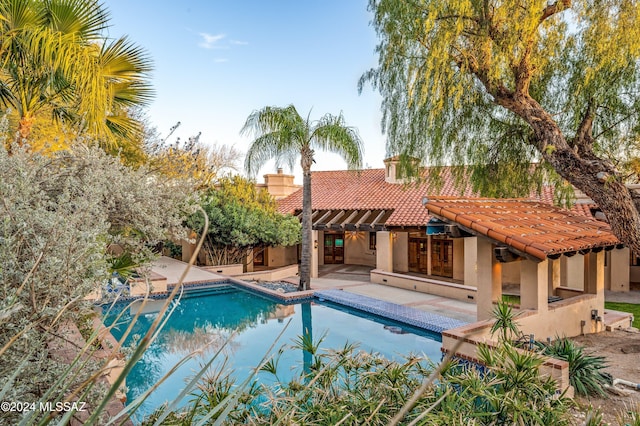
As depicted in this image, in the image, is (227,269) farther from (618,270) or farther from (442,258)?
(618,270)

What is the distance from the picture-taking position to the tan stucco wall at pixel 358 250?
1180 inches

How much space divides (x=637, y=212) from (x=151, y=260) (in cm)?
1234

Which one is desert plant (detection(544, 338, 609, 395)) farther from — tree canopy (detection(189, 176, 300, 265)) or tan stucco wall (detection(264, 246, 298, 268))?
tan stucco wall (detection(264, 246, 298, 268))

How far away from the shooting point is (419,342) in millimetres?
13000

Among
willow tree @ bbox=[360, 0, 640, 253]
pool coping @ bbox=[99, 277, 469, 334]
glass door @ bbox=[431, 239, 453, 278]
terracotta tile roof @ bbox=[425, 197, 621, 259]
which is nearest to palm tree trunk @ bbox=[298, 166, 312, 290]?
pool coping @ bbox=[99, 277, 469, 334]

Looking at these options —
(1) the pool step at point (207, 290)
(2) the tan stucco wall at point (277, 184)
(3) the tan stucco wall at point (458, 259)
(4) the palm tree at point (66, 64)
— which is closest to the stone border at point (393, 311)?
(1) the pool step at point (207, 290)

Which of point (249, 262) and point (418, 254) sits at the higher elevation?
point (418, 254)

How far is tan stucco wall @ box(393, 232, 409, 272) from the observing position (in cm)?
2756

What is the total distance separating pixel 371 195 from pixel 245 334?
17.1 meters

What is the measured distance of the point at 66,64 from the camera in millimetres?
7633

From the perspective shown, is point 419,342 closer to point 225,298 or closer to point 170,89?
point 225,298

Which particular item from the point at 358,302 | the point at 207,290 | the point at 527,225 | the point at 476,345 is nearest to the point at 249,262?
the point at 207,290

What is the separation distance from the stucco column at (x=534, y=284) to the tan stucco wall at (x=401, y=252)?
16.7m

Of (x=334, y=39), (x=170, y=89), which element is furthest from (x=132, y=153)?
(x=334, y=39)
